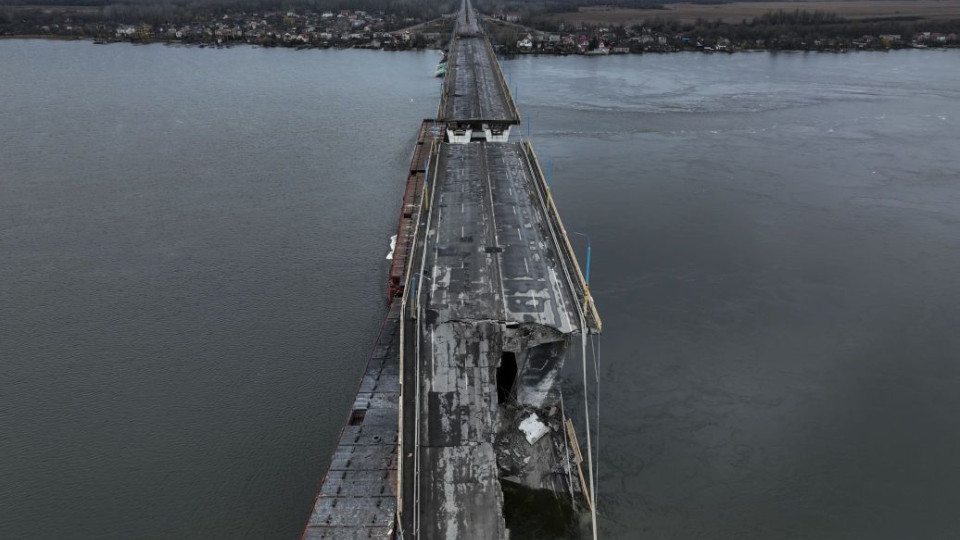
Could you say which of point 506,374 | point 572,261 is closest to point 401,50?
point 572,261

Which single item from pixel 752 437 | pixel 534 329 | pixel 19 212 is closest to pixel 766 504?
pixel 752 437

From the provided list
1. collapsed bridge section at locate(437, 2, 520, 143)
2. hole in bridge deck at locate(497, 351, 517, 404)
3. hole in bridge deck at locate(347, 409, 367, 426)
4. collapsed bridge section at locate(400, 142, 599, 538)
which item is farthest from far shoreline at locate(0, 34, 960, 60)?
hole in bridge deck at locate(347, 409, 367, 426)

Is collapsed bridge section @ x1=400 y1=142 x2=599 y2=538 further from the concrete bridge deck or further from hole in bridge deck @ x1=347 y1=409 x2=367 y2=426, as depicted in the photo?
the concrete bridge deck

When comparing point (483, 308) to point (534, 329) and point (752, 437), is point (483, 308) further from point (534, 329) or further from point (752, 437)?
point (752, 437)

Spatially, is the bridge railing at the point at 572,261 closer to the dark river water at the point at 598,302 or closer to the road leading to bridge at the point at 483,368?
the road leading to bridge at the point at 483,368

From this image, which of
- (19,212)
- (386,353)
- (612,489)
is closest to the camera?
(612,489)

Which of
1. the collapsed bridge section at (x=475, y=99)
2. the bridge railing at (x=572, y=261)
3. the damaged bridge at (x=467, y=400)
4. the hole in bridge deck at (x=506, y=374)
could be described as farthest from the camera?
the collapsed bridge section at (x=475, y=99)

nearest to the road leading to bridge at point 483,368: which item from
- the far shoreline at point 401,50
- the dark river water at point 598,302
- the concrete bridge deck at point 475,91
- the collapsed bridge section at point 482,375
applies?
the collapsed bridge section at point 482,375

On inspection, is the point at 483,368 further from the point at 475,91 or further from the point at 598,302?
the point at 475,91
